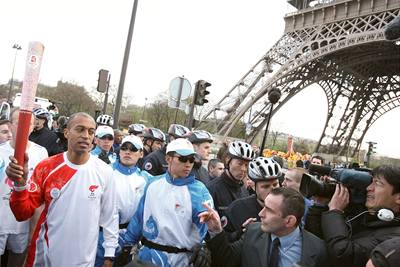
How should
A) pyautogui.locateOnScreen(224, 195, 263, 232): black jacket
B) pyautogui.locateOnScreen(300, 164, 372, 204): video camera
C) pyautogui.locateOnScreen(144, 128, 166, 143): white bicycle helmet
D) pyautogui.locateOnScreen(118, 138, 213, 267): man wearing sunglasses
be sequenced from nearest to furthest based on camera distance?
pyautogui.locateOnScreen(300, 164, 372, 204): video camera < pyautogui.locateOnScreen(118, 138, 213, 267): man wearing sunglasses < pyautogui.locateOnScreen(224, 195, 263, 232): black jacket < pyautogui.locateOnScreen(144, 128, 166, 143): white bicycle helmet

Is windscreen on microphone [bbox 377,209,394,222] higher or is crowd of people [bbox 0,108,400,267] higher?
windscreen on microphone [bbox 377,209,394,222]

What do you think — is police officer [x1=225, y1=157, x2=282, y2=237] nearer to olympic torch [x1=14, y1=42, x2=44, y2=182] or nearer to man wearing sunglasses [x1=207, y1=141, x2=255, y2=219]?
man wearing sunglasses [x1=207, y1=141, x2=255, y2=219]

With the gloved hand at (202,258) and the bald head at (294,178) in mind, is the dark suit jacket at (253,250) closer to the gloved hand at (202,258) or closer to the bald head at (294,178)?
the gloved hand at (202,258)

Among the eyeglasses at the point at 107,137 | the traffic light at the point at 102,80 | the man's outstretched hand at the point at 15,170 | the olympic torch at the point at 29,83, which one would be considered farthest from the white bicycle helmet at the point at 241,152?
the traffic light at the point at 102,80

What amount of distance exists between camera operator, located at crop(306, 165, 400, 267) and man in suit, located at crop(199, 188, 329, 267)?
5.5 inches

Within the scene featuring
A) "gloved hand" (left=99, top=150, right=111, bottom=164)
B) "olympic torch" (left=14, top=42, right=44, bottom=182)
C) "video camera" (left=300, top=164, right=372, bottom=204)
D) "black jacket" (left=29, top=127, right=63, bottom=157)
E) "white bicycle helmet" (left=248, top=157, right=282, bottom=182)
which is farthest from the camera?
"black jacket" (left=29, top=127, right=63, bottom=157)

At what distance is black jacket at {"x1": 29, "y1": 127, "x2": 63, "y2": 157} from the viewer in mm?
6141

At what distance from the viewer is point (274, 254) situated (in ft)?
8.07

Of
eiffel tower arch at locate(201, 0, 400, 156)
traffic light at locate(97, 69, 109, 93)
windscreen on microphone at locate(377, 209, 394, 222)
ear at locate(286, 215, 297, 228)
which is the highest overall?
eiffel tower arch at locate(201, 0, 400, 156)

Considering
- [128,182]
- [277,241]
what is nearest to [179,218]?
[277,241]

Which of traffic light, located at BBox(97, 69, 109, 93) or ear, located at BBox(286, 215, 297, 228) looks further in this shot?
traffic light, located at BBox(97, 69, 109, 93)

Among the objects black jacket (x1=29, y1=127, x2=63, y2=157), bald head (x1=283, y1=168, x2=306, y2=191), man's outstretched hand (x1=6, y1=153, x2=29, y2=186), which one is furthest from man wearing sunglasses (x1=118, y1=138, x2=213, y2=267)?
black jacket (x1=29, y1=127, x2=63, y2=157)

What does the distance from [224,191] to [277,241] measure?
57.3 inches

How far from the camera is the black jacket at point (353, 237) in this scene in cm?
234
